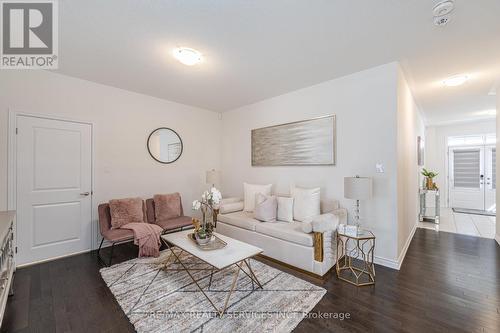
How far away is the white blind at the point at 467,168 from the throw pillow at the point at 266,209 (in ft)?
21.8

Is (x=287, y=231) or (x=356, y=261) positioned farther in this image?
(x=356, y=261)

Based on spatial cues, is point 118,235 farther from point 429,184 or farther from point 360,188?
point 429,184

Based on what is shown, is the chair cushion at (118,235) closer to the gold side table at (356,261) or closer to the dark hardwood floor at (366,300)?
the dark hardwood floor at (366,300)

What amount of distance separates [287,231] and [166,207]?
2.20 meters

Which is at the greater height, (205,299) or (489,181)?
(489,181)

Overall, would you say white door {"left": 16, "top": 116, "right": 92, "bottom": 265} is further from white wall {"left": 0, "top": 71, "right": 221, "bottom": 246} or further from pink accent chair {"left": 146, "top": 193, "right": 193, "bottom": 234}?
pink accent chair {"left": 146, "top": 193, "right": 193, "bottom": 234}

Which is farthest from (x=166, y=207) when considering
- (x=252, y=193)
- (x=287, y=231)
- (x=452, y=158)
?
(x=452, y=158)

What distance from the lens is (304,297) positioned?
213 centimetres

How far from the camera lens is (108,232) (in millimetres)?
3041

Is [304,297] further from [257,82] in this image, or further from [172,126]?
[172,126]

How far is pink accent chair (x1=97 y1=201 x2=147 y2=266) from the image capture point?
9.43 ft

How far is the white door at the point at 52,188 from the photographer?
2896 mm

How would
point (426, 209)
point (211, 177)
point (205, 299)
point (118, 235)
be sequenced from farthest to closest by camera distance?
point (426, 209)
point (211, 177)
point (118, 235)
point (205, 299)

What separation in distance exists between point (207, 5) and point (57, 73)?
277 cm
